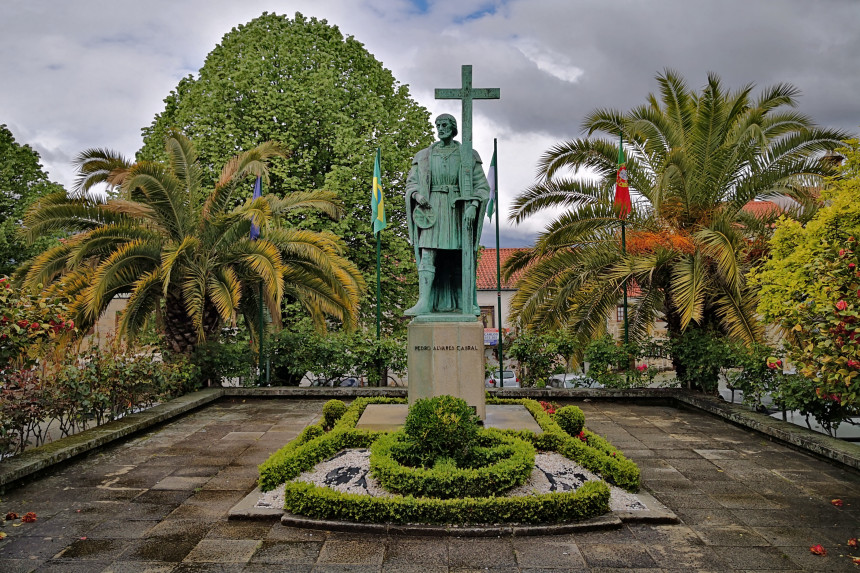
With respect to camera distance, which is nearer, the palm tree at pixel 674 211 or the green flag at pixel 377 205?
the palm tree at pixel 674 211

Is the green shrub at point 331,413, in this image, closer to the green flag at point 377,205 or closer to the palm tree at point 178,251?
the palm tree at point 178,251

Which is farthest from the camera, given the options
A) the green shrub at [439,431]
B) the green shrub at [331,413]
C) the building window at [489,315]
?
the building window at [489,315]

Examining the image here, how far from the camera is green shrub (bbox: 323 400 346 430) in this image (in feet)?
25.0

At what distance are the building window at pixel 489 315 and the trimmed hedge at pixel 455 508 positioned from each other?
23.6 metres

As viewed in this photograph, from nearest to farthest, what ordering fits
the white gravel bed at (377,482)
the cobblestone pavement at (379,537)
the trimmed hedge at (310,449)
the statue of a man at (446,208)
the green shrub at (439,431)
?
the cobblestone pavement at (379,537)
the white gravel bed at (377,482)
the green shrub at (439,431)
the trimmed hedge at (310,449)
the statue of a man at (446,208)

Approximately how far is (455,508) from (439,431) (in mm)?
757

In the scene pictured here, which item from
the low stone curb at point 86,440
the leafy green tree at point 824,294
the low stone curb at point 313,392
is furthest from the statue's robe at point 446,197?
the low stone curb at point 313,392

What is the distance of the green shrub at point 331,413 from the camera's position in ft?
25.0

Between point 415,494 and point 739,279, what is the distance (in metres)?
7.22

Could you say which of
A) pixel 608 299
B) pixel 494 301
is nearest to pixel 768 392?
pixel 608 299

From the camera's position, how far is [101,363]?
25.7ft

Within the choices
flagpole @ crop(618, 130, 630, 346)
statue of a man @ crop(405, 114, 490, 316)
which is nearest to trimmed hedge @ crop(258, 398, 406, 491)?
statue of a man @ crop(405, 114, 490, 316)

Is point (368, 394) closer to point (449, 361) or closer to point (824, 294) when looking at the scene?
point (449, 361)

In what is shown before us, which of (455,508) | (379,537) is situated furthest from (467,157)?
(379,537)
